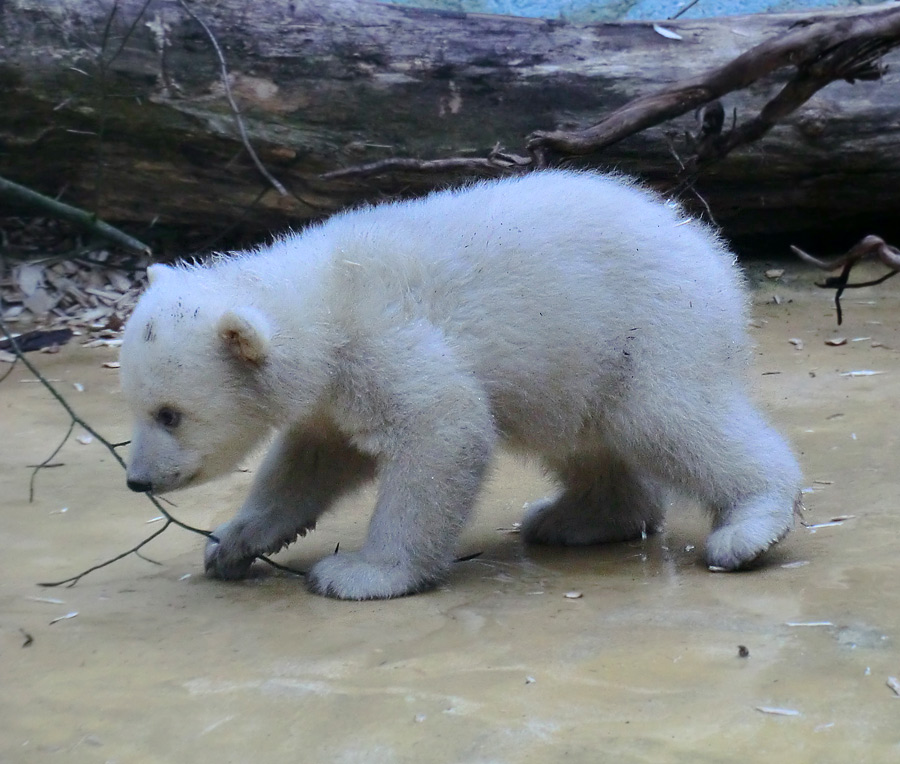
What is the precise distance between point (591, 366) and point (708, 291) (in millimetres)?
590

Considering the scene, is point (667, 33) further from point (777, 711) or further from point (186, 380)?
point (777, 711)

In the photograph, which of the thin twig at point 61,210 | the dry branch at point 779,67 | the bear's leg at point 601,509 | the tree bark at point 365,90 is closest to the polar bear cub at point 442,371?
the bear's leg at point 601,509

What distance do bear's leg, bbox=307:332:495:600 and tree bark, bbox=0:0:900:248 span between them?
14.8 ft

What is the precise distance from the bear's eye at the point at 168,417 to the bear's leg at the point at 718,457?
5.61 ft

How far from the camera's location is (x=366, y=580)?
4.25 meters

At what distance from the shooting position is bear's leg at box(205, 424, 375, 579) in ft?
15.3

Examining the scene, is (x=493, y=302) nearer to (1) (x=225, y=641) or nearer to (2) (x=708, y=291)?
(2) (x=708, y=291)

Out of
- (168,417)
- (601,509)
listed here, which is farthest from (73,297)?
(601,509)

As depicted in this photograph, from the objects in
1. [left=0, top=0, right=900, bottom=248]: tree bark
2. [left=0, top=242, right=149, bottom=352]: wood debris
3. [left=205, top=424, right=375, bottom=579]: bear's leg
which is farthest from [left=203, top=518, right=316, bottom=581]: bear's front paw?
[left=0, top=242, right=149, bottom=352]: wood debris

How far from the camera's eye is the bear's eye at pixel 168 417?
4.27 meters

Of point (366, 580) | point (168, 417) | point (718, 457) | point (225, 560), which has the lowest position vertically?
point (225, 560)

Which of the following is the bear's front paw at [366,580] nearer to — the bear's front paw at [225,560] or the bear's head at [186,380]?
the bear's front paw at [225,560]

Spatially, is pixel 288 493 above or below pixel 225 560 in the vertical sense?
above

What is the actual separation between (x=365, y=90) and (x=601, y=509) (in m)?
4.67
